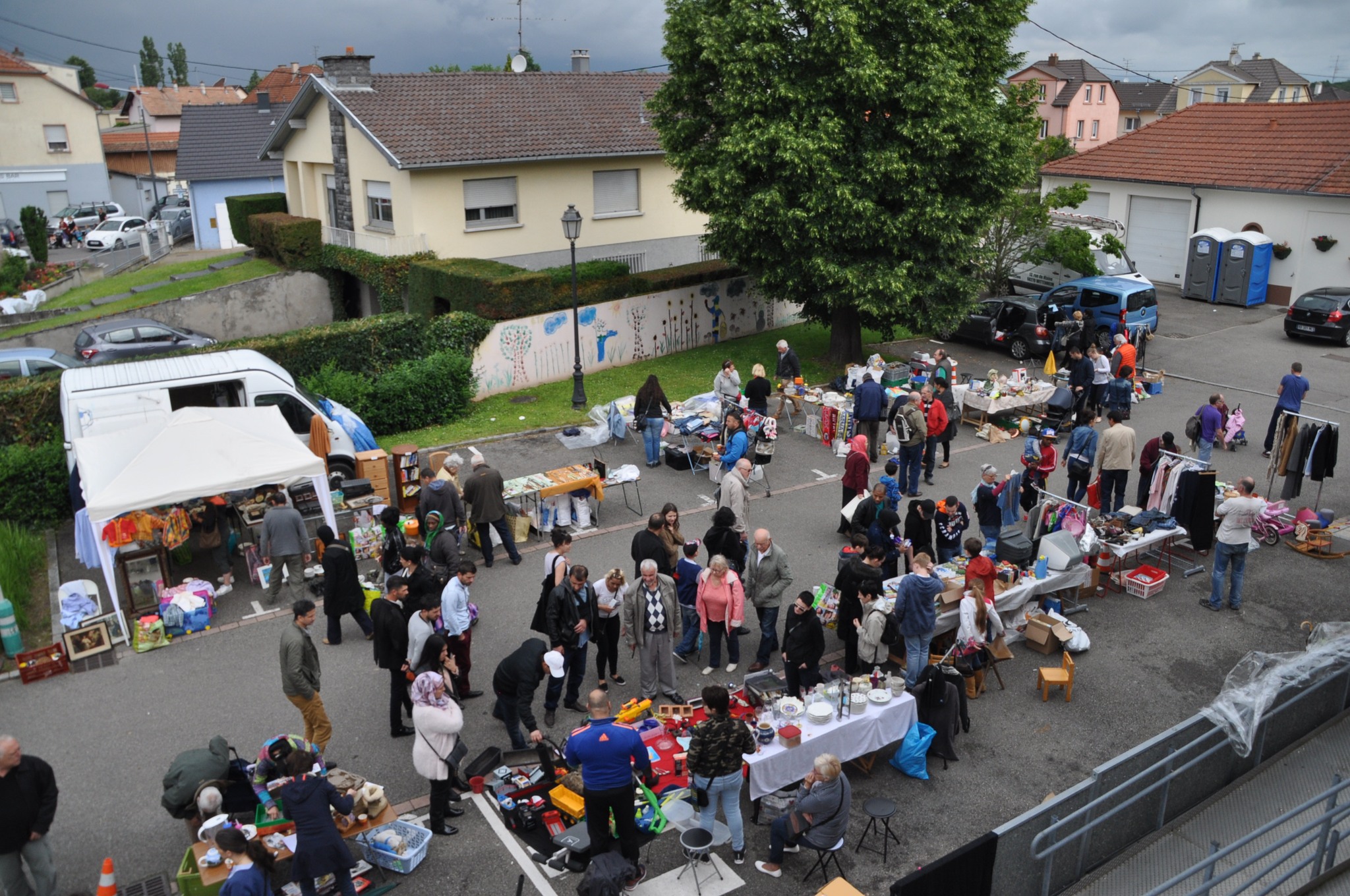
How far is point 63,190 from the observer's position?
191 ft

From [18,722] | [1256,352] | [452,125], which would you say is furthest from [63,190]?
[1256,352]

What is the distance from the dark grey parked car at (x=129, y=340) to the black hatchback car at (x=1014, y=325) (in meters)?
18.9

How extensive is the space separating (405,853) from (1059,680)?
273 inches

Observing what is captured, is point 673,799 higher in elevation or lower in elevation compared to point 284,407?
lower

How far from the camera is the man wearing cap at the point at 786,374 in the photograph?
64.7ft

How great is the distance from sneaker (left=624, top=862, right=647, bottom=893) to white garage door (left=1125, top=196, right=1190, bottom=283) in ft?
105

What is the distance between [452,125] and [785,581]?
20.6m

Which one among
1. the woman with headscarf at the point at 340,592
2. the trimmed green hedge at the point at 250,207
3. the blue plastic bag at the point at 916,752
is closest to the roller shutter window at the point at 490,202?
the trimmed green hedge at the point at 250,207

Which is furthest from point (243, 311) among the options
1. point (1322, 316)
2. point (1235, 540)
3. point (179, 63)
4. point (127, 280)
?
point (179, 63)

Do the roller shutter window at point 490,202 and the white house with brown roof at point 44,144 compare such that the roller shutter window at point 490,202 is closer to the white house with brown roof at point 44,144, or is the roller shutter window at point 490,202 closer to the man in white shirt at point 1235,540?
the man in white shirt at point 1235,540

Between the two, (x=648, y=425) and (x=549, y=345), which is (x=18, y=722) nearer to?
(x=648, y=425)

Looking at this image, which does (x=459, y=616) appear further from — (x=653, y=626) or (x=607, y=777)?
(x=607, y=777)

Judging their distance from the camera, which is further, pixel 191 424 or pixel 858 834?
pixel 191 424

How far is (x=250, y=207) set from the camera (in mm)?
35406
